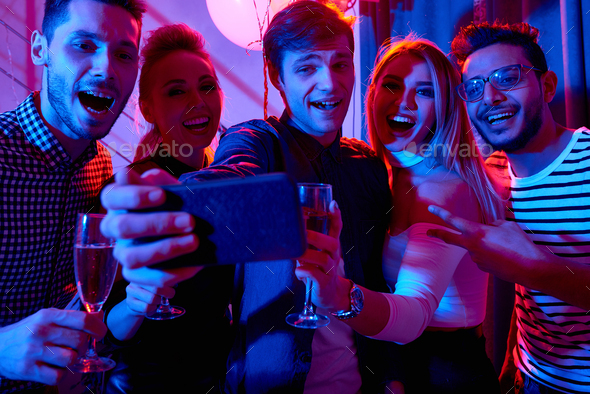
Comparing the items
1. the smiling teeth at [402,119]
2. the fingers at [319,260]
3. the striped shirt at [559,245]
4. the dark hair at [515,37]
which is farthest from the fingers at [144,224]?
the dark hair at [515,37]

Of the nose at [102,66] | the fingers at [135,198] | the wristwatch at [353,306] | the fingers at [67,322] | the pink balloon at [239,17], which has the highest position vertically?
the pink balloon at [239,17]

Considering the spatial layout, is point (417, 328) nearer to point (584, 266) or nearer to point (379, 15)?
point (584, 266)

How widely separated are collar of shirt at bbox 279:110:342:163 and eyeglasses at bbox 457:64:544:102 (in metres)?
0.64

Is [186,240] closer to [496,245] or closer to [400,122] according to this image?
[496,245]

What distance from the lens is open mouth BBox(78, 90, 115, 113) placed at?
1.22 metres

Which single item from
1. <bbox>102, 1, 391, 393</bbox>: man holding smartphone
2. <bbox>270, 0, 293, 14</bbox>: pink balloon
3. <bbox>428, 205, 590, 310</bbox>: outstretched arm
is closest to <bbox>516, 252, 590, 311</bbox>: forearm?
<bbox>428, 205, 590, 310</bbox>: outstretched arm

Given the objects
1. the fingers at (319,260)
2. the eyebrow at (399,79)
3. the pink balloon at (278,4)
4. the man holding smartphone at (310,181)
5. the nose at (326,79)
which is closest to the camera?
the fingers at (319,260)

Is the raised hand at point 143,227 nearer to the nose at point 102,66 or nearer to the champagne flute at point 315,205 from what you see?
the champagne flute at point 315,205

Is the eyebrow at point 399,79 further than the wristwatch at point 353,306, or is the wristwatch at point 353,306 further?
the eyebrow at point 399,79

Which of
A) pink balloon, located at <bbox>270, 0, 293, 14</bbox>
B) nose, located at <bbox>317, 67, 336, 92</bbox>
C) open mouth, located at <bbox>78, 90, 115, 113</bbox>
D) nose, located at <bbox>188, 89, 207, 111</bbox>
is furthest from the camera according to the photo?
pink balloon, located at <bbox>270, 0, 293, 14</bbox>

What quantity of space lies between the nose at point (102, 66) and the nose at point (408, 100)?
106 cm

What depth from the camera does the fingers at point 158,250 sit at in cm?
55

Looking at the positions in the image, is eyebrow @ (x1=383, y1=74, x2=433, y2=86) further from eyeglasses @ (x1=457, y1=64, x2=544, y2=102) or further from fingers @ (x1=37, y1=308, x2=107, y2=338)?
fingers @ (x1=37, y1=308, x2=107, y2=338)

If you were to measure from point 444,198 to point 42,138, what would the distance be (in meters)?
1.38
